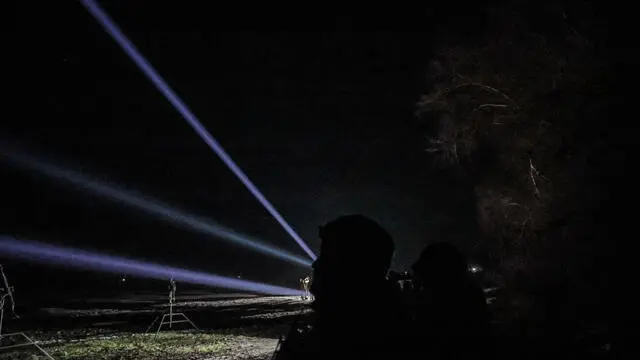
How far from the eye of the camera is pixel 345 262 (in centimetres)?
227

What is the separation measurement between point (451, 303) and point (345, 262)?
154 cm

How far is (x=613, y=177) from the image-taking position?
969 centimetres

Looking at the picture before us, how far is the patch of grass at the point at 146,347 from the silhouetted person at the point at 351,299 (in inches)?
485

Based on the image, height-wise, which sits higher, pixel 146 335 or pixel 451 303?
pixel 451 303

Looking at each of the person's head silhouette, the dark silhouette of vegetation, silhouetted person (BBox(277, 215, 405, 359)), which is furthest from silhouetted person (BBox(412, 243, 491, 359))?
the dark silhouette of vegetation

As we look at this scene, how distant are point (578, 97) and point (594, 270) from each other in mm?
4578

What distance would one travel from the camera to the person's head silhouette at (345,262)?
2.20 meters

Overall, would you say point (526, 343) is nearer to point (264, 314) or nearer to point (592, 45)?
point (592, 45)

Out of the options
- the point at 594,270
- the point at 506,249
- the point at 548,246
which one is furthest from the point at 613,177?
the point at 506,249

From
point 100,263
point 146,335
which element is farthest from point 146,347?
point 100,263

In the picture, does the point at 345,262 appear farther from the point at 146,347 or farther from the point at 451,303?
the point at 146,347

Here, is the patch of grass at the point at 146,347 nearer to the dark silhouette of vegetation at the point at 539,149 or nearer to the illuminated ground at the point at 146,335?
the illuminated ground at the point at 146,335

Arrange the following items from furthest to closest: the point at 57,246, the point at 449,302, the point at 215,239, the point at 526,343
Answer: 1. the point at 215,239
2. the point at 57,246
3. the point at 526,343
4. the point at 449,302

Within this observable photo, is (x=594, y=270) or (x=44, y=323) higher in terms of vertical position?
(x=594, y=270)
